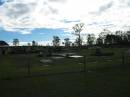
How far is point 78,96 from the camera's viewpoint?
9852 millimetres

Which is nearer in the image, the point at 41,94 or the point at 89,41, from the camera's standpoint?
the point at 41,94

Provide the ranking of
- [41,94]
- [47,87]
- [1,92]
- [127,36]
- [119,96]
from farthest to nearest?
[127,36], [47,87], [1,92], [41,94], [119,96]

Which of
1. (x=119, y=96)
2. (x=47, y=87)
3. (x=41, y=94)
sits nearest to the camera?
(x=119, y=96)

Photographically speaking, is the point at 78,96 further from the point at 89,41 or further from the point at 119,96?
the point at 89,41

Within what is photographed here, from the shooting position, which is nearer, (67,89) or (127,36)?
(67,89)

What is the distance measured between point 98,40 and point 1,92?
137568mm

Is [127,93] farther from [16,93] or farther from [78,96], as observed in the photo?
[16,93]

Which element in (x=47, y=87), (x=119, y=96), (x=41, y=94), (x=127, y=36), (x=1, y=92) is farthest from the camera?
(x=127, y=36)

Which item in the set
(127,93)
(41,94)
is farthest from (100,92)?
(41,94)

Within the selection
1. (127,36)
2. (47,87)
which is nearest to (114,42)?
(127,36)

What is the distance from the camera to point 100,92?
10680mm

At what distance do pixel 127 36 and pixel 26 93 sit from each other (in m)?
135

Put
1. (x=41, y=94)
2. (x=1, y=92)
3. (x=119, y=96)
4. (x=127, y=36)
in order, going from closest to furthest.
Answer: (x=119, y=96), (x=41, y=94), (x=1, y=92), (x=127, y=36)

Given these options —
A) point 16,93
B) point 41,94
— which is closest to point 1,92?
point 16,93
